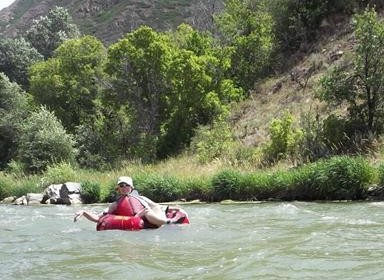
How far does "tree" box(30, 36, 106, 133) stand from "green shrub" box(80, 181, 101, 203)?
16331mm

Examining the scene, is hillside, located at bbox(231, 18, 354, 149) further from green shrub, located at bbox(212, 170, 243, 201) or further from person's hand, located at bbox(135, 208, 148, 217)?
person's hand, located at bbox(135, 208, 148, 217)

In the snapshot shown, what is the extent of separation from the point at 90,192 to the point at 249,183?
6.45 m

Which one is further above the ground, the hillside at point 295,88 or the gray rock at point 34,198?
the hillside at point 295,88

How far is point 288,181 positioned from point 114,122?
19.5 m

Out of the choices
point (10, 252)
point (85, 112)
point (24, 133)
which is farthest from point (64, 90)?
point (10, 252)

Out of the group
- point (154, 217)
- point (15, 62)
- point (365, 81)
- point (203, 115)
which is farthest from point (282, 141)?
point (15, 62)

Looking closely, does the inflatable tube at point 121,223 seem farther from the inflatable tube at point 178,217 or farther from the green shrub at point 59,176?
the green shrub at point 59,176

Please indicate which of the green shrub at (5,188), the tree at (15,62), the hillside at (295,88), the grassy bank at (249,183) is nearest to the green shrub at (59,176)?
the grassy bank at (249,183)

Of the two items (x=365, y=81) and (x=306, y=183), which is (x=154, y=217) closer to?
(x=306, y=183)

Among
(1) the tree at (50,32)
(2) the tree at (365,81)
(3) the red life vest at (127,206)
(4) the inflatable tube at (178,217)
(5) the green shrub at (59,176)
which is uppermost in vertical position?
(1) the tree at (50,32)

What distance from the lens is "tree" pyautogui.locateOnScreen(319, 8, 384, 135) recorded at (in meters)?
19.8

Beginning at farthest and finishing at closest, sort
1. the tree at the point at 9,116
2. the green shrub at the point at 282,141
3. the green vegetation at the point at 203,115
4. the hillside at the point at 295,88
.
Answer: the tree at the point at 9,116 → the hillside at the point at 295,88 → the green shrub at the point at 282,141 → the green vegetation at the point at 203,115

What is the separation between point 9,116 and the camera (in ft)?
128

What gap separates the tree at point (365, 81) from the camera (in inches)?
781
